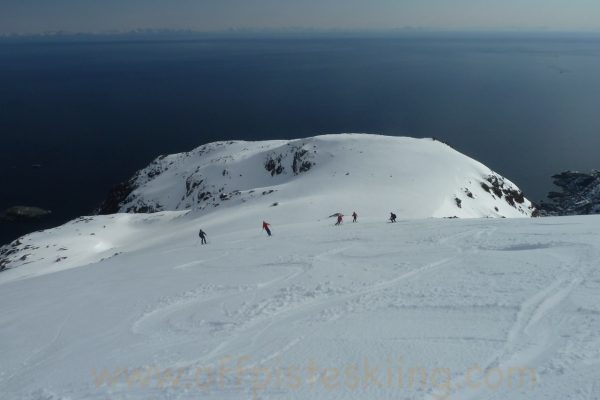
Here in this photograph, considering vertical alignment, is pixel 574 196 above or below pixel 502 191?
below

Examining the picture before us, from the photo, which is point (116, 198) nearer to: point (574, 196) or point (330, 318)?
point (330, 318)

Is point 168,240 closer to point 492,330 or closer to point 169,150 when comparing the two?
point 492,330

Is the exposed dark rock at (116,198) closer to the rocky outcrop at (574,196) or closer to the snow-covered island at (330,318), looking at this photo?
the snow-covered island at (330,318)

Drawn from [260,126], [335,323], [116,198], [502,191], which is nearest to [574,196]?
[502,191]

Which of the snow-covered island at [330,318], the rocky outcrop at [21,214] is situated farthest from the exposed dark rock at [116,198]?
the snow-covered island at [330,318]

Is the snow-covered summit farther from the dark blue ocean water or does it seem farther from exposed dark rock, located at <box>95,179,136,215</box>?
the dark blue ocean water

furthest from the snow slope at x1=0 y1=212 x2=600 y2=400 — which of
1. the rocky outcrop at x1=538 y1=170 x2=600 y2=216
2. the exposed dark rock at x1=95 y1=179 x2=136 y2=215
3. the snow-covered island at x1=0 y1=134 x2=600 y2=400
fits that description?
the exposed dark rock at x1=95 y1=179 x2=136 y2=215
